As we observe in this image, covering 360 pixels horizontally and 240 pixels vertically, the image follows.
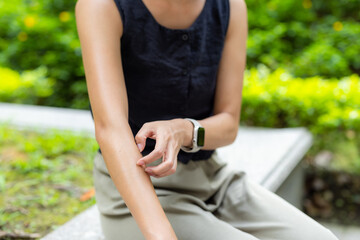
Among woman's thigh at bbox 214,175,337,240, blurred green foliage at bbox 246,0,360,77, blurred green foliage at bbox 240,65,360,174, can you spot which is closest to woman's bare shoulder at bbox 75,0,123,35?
woman's thigh at bbox 214,175,337,240

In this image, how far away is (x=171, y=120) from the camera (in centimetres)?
150

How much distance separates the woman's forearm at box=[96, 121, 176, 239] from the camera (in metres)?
1.34

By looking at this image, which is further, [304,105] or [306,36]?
[306,36]

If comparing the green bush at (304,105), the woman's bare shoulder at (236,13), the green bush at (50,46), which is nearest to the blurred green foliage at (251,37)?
the green bush at (50,46)

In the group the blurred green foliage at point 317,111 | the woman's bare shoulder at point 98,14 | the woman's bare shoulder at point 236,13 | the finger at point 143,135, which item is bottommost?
the blurred green foliage at point 317,111

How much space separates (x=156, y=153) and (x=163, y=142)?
0.05 meters

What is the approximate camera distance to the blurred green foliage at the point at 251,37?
5426 mm

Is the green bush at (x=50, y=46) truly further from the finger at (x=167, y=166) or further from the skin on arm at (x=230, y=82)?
the finger at (x=167, y=166)

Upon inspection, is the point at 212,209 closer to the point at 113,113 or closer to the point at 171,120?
the point at 171,120

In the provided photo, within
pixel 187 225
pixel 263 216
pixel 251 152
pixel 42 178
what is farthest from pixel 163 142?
pixel 251 152

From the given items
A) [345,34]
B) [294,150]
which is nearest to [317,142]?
[294,150]

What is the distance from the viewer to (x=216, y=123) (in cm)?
174

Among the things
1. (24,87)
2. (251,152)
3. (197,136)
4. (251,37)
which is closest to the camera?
(197,136)

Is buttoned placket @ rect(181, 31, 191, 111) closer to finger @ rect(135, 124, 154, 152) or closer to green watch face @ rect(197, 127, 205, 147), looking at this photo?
green watch face @ rect(197, 127, 205, 147)
